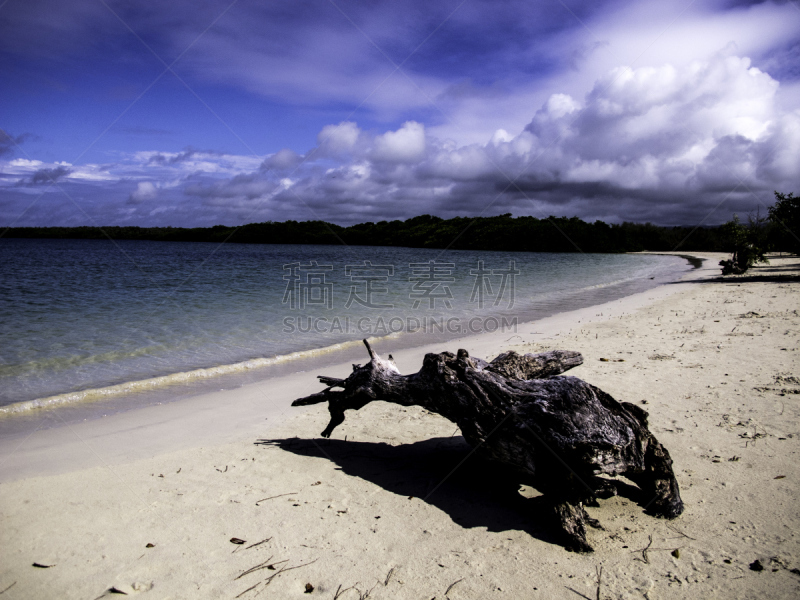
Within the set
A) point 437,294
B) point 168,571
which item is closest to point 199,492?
point 168,571

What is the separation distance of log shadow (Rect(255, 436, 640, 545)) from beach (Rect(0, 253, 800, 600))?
0.8 inches

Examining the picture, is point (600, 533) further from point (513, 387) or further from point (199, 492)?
point (199, 492)

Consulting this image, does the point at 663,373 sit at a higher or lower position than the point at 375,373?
lower

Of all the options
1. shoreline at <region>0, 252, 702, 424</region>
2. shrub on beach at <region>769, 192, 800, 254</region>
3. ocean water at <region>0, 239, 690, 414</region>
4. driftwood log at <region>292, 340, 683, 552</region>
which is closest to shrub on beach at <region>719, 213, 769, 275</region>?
shrub on beach at <region>769, 192, 800, 254</region>

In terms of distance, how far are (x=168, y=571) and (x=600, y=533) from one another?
306cm

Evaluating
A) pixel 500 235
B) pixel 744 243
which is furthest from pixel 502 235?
pixel 744 243

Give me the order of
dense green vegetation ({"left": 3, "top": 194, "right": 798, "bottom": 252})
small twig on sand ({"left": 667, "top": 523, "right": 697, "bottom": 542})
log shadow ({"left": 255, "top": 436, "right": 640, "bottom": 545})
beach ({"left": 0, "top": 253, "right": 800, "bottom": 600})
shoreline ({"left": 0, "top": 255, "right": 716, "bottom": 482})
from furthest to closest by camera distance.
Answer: dense green vegetation ({"left": 3, "top": 194, "right": 798, "bottom": 252})
shoreline ({"left": 0, "top": 255, "right": 716, "bottom": 482})
log shadow ({"left": 255, "top": 436, "right": 640, "bottom": 545})
small twig on sand ({"left": 667, "top": 523, "right": 697, "bottom": 542})
beach ({"left": 0, "top": 253, "right": 800, "bottom": 600})

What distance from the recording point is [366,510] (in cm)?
370

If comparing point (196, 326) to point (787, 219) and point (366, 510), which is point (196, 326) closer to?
point (366, 510)

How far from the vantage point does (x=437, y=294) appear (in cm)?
2180

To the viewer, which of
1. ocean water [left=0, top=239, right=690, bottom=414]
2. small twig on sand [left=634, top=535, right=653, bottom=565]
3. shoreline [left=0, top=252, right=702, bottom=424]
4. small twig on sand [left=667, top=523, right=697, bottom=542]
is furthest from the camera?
ocean water [left=0, top=239, right=690, bottom=414]

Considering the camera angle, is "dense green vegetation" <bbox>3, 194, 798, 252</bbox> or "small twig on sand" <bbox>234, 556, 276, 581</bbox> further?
"dense green vegetation" <bbox>3, 194, 798, 252</bbox>

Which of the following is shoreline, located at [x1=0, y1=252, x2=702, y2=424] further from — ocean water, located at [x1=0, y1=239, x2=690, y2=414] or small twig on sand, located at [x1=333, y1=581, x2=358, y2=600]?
small twig on sand, located at [x1=333, y1=581, x2=358, y2=600]

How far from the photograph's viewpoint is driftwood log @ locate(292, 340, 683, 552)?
3.29m
